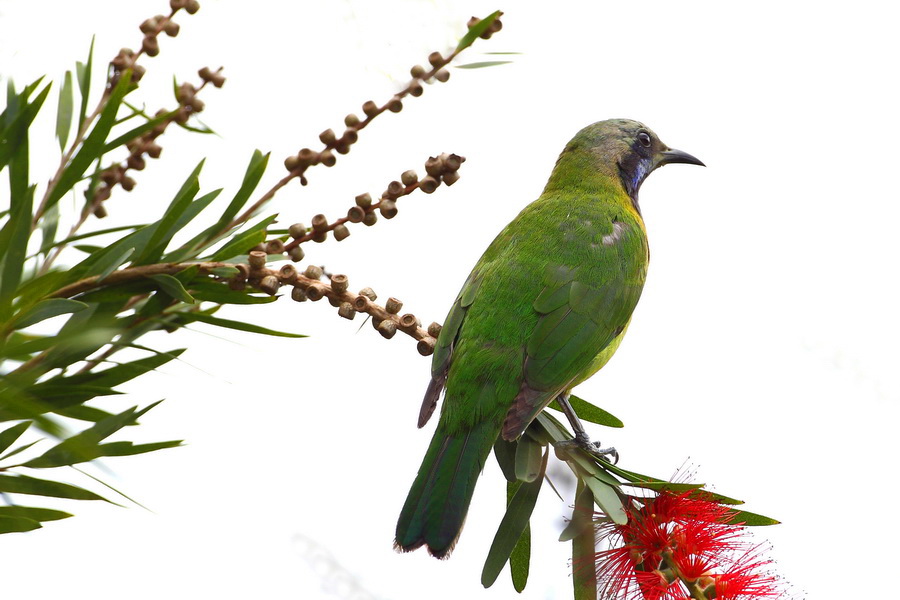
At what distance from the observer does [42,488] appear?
1.21m

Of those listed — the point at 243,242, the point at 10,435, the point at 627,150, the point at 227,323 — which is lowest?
the point at 10,435

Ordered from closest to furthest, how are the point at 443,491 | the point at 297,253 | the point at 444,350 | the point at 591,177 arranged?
the point at 297,253 → the point at 443,491 → the point at 444,350 → the point at 591,177

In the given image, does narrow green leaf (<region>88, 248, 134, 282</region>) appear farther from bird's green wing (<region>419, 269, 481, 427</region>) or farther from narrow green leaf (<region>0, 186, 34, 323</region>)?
bird's green wing (<region>419, 269, 481, 427</region>)

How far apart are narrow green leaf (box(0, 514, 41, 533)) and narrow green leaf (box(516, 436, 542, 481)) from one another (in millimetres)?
755

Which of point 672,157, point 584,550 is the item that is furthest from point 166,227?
point 672,157

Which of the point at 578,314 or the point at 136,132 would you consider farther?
the point at 578,314

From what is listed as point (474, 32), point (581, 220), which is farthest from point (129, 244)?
point (581, 220)

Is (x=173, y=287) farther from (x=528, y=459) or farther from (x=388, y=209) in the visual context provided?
(x=528, y=459)

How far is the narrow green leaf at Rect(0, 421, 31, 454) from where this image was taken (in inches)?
47.6

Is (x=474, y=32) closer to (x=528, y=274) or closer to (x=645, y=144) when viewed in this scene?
(x=528, y=274)

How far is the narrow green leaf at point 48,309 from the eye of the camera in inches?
46.1

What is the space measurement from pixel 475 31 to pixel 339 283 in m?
0.42

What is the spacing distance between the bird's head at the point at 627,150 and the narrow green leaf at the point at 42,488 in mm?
1917

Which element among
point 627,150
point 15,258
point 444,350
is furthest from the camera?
point 627,150
